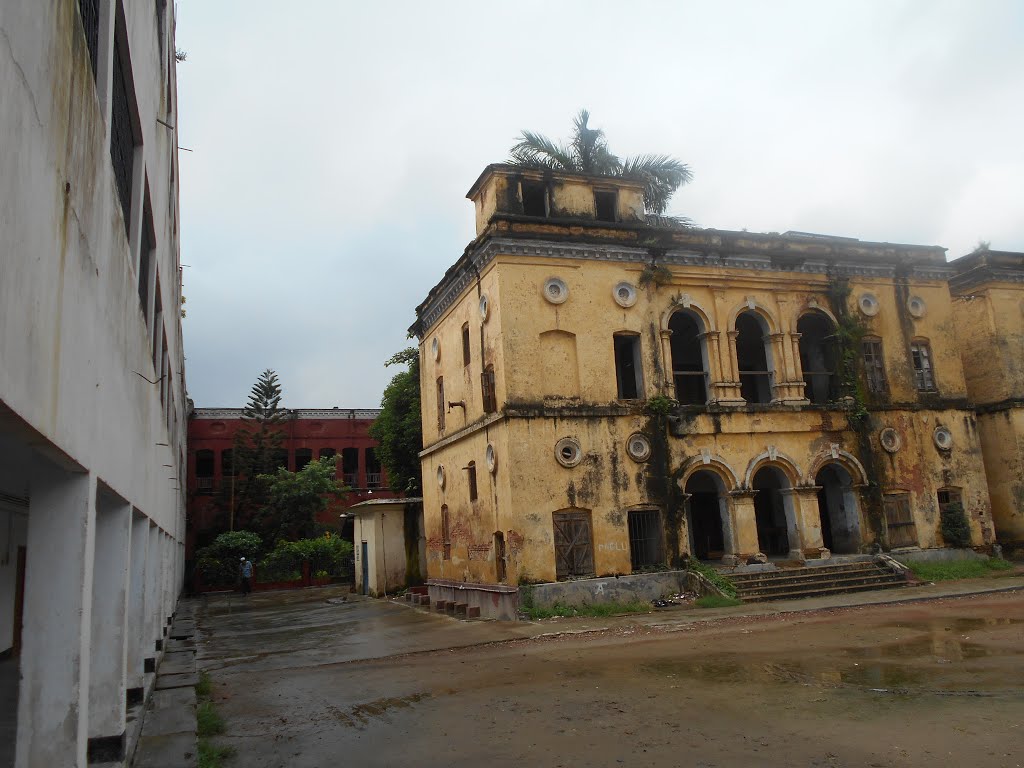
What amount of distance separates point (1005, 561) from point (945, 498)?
202 centimetres

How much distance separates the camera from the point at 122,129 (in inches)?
232

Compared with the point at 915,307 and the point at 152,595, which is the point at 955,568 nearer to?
the point at 915,307

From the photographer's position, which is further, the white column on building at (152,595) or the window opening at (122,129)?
the white column on building at (152,595)

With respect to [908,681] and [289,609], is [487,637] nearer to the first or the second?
Answer: [908,681]

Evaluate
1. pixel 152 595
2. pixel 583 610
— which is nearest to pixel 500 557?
pixel 583 610

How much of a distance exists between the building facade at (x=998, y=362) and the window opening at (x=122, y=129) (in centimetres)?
2280

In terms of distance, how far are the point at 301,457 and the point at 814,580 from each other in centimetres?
2986

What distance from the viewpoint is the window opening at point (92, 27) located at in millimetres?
4078

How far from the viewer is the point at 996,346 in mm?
21812

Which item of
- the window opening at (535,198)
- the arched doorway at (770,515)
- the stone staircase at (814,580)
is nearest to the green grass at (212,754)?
the stone staircase at (814,580)

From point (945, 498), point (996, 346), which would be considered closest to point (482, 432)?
point (945, 498)

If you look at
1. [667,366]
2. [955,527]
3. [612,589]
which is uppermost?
[667,366]

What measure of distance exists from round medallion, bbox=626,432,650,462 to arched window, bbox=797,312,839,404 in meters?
5.68

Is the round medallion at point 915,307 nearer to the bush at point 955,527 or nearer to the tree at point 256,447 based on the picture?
the bush at point 955,527
